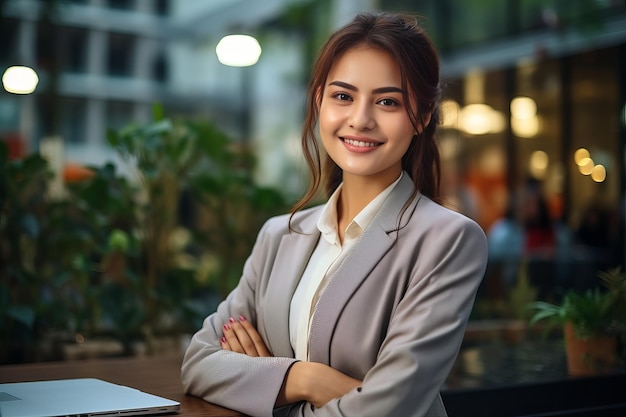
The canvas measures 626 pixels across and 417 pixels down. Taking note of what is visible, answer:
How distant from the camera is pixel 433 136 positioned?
1964 mm

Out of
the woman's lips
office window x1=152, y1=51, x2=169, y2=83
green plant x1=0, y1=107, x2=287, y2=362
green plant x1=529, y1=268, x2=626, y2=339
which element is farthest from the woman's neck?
office window x1=152, y1=51, x2=169, y2=83

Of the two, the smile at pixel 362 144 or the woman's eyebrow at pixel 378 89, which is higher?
the woman's eyebrow at pixel 378 89

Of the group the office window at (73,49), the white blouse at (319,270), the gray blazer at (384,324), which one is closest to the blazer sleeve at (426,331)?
the gray blazer at (384,324)

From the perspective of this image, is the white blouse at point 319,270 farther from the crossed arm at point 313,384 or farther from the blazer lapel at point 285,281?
the crossed arm at point 313,384

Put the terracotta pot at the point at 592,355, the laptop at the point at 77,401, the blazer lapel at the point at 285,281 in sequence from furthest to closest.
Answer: the terracotta pot at the point at 592,355
the blazer lapel at the point at 285,281
the laptop at the point at 77,401

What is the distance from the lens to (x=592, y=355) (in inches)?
125

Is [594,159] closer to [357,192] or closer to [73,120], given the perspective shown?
[73,120]

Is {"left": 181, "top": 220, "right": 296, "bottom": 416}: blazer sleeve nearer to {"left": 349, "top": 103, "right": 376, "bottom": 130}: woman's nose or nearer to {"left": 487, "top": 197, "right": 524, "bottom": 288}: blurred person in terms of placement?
{"left": 349, "top": 103, "right": 376, "bottom": 130}: woman's nose

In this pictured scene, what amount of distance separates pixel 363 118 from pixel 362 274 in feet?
1.07

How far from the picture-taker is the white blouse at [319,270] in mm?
1876

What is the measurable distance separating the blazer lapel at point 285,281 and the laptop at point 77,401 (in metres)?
0.30

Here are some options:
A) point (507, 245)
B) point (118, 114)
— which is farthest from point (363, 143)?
point (507, 245)

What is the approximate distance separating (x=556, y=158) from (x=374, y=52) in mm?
7848

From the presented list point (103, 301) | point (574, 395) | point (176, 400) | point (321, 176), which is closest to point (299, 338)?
point (176, 400)
